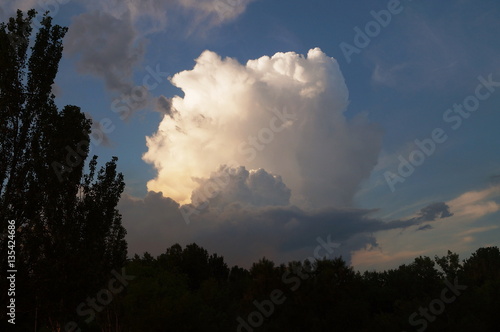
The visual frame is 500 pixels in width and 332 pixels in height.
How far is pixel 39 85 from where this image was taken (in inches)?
936

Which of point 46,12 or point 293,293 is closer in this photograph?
point 46,12

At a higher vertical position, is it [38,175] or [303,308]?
[38,175]

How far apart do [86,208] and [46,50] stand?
43.1ft

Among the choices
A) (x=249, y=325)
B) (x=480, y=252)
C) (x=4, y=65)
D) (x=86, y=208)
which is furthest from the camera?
(x=480, y=252)

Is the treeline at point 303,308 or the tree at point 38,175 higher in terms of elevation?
the tree at point 38,175

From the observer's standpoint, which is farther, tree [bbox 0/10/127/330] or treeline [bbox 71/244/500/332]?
treeline [bbox 71/244/500/332]

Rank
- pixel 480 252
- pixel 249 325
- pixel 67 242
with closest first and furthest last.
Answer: pixel 67 242
pixel 249 325
pixel 480 252

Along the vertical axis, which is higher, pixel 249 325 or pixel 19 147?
pixel 19 147

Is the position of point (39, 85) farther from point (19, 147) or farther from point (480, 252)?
point (480, 252)

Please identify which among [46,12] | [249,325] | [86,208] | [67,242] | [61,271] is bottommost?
[249,325]

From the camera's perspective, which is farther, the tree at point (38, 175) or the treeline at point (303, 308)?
the treeline at point (303, 308)

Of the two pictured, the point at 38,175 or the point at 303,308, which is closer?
the point at 38,175

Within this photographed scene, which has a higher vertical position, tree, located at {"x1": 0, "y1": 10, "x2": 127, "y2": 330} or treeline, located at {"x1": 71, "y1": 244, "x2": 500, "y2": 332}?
tree, located at {"x1": 0, "y1": 10, "x2": 127, "y2": 330}

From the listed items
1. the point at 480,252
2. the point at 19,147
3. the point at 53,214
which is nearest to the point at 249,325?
the point at 53,214
